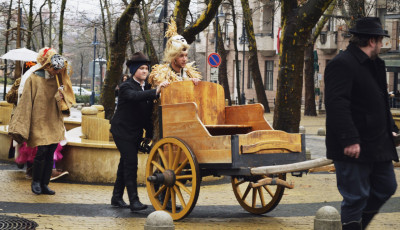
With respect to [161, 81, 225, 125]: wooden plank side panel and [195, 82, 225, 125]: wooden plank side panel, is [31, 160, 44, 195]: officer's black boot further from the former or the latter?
[195, 82, 225, 125]: wooden plank side panel

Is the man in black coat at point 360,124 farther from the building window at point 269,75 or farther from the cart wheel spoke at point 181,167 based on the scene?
the building window at point 269,75

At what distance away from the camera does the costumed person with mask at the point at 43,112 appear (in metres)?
10.0

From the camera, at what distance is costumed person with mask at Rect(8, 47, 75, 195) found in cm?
1001

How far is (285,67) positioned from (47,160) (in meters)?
5.52

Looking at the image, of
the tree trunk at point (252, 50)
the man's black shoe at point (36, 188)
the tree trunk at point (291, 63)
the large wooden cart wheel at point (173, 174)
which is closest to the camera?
the large wooden cart wheel at point (173, 174)

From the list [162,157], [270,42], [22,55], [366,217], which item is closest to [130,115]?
[162,157]

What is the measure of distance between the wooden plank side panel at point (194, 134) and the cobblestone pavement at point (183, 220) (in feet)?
2.54

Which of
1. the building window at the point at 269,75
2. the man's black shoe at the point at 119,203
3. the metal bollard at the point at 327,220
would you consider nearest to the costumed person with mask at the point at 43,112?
the man's black shoe at the point at 119,203

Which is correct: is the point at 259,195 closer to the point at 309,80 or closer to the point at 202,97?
the point at 202,97

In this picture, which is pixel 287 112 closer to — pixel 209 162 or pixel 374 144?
pixel 209 162

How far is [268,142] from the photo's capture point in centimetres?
765

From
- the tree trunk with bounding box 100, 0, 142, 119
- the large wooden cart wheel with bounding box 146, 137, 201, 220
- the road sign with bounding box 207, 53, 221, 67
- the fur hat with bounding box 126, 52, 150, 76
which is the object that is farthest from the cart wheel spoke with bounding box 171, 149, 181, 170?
the road sign with bounding box 207, 53, 221, 67

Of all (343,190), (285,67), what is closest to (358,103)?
(343,190)

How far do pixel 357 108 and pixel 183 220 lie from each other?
9.75 ft
